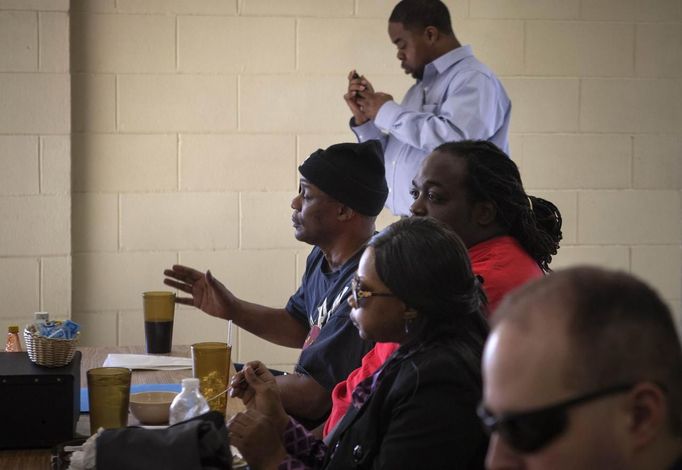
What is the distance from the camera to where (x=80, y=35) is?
12.6 ft

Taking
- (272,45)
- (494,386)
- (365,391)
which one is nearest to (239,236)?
(272,45)

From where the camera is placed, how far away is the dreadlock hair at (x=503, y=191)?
218 centimetres

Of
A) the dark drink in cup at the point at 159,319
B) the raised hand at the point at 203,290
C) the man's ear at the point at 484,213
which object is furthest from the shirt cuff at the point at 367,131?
the man's ear at the point at 484,213

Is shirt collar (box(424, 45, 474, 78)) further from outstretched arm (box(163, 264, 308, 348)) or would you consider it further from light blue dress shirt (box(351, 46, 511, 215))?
outstretched arm (box(163, 264, 308, 348))

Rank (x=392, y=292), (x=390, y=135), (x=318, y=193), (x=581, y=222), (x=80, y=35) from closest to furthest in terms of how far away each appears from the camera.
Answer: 1. (x=392, y=292)
2. (x=318, y=193)
3. (x=390, y=135)
4. (x=80, y=35)
5. (x=581, y=222)

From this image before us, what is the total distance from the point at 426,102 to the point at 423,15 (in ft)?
0.99

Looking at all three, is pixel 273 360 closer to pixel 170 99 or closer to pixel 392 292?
pixel 170 99

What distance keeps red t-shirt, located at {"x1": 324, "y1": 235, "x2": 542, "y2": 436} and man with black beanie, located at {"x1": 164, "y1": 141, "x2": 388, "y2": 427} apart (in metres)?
0.11

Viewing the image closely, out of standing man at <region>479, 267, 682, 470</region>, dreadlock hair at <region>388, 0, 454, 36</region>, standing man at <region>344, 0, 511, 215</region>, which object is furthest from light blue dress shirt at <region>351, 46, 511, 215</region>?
standing man at <region>479, 267, 682, 470</region>

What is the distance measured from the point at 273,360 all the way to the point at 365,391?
2420mm

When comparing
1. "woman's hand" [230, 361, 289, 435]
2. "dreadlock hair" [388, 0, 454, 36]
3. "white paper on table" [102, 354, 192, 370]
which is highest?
"dreadlock hair" [388, 0, 454, 36]

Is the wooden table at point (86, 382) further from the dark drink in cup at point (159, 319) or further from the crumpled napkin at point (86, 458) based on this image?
the crumpled napkin at point (86, 458)

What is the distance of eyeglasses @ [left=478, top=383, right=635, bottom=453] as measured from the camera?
0.79 m

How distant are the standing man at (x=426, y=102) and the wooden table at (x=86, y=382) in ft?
3.52
